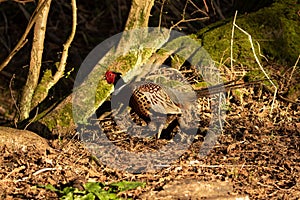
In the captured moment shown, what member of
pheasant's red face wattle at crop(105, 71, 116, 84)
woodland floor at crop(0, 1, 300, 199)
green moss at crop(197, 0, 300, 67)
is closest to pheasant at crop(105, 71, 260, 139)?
Answer: pheasant's red face wattle at crop(105, 71, 116, 84)

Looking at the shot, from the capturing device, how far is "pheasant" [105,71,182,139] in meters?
5.09

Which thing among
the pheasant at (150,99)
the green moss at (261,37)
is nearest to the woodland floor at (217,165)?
the pheasant at (150,99)

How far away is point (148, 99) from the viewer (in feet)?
16.7

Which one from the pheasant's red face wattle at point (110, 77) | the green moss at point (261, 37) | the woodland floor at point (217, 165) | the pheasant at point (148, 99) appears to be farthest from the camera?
the green moss at point (261, 37)

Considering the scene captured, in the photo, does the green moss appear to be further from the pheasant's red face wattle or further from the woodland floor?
the pheasant's red face wattle

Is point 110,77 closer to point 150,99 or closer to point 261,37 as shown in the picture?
point 150,99

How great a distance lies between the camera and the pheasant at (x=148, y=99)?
5090mm

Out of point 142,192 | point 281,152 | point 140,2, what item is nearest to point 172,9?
point 140,2

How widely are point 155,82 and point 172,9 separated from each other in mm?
2181

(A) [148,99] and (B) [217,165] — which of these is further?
(A) [148,99]

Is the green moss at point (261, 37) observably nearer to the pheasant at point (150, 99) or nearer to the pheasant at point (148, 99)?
the pheasant at point (150, 99)

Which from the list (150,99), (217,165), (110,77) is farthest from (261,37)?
(217,165)

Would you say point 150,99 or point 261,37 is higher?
point 261,37

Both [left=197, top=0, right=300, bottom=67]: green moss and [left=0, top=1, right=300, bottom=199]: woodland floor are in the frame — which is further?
[left=197, top=0, right=300, bottom=67]: green moss
